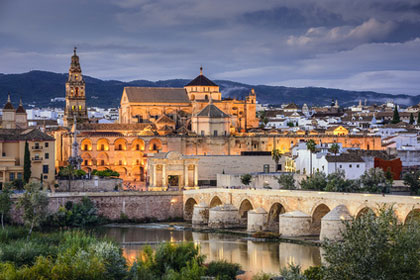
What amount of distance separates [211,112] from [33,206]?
136 feet

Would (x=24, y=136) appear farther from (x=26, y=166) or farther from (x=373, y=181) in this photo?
(x=373, y=181)

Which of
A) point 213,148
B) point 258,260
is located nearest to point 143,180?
point 213,148

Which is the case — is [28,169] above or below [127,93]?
below

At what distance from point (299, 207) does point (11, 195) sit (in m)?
23.4

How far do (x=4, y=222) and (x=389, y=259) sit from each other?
37.8 meters

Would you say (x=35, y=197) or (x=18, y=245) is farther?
(x=35, y=197)

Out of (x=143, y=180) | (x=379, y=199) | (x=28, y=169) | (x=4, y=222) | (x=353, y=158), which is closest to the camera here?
(x=379, y=199)

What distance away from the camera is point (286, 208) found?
180 feet

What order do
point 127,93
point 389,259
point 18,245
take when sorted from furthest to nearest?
point 127,93
point 18,245
point 389,259

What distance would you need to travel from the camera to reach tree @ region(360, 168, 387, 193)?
203 ft

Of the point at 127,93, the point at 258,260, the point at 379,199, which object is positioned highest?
the point at 127,93

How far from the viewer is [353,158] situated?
71.4 meters

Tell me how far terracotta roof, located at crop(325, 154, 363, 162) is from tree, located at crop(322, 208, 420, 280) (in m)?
40.4

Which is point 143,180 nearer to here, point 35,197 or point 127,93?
point 127,93
